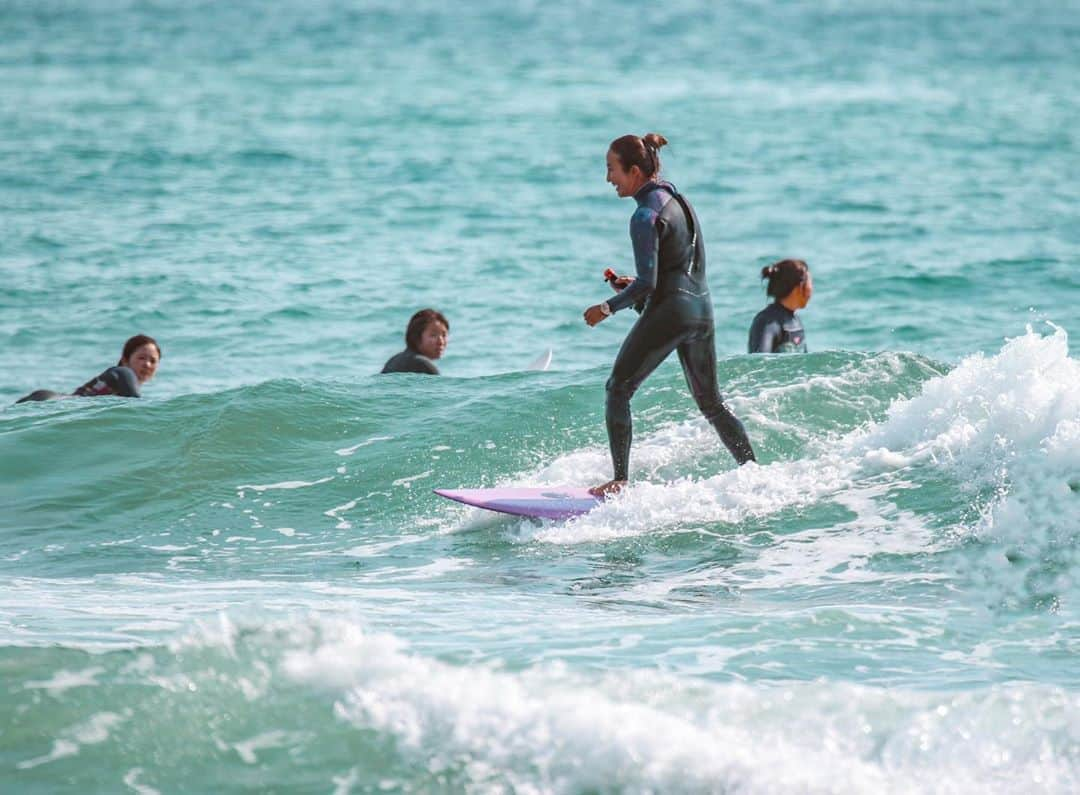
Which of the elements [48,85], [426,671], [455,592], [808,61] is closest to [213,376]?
[455,592]

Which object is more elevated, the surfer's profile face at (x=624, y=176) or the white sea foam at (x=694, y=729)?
the surfer's profile face at (x=624, y=176)

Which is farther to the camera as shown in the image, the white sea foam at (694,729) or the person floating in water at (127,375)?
the person floating in water at (127,375)

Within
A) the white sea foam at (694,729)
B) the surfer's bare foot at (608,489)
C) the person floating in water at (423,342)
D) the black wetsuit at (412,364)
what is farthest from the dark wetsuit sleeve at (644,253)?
the black wetsuit at (412,364)

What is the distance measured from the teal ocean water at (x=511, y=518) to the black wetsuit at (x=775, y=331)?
25 cm

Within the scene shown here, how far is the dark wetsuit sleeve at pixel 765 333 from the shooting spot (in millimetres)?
11289

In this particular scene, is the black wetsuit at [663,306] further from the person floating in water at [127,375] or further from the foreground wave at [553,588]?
the person floating in water at [127,375]

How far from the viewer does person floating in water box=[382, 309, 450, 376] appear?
12.3m

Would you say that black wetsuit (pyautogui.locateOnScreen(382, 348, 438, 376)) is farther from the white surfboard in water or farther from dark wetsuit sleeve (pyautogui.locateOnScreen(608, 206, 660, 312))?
dark wetsuit sleeve (pyautogui.locateOnScreen(608, 206, 660, 312))

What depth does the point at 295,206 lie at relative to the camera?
78.0 ft

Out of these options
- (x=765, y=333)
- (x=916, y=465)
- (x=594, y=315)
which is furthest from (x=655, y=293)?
(x=765, y=333)

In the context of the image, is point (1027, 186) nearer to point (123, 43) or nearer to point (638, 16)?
point (123, 43)

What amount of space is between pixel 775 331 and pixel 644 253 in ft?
10.8

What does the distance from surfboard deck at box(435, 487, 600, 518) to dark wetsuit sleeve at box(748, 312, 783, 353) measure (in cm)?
281

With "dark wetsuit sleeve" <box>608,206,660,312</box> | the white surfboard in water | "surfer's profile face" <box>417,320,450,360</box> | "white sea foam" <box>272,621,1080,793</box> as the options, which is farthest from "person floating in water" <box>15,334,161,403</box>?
"white sea foam" <box>272,621,1080,793</box>
